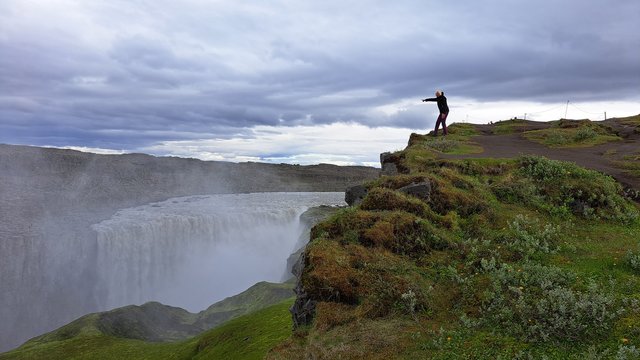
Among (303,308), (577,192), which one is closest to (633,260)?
(577,192)

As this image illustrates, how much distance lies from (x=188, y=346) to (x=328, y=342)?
1696cm

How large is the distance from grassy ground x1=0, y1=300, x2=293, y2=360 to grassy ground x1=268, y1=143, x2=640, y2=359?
5703mm

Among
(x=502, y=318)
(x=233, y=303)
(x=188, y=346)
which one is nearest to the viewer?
(x=502, y=318)

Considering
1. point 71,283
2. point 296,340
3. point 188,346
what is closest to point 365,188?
point 296,340

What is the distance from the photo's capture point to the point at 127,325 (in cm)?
3231

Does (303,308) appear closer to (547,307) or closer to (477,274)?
(477,274)

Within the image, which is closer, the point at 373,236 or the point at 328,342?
the point at 328,342

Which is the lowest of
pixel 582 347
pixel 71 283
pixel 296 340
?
pixel 71 283

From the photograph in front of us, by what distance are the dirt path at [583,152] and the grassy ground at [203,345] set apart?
40.4 ft

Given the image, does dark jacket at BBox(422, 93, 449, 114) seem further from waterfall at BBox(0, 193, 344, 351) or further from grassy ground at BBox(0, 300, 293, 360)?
waterfall at BBox(0, 193, 344, 351)

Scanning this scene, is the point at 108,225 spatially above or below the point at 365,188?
below

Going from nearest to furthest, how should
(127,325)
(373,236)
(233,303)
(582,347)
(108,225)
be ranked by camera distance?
1. (582,347)
2. (373,236)
3. (127,325)
4. (233,303)
5. (108,225)

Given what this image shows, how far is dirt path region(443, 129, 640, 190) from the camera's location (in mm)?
19141

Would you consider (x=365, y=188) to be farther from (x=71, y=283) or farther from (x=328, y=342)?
(x=71, y=283)
